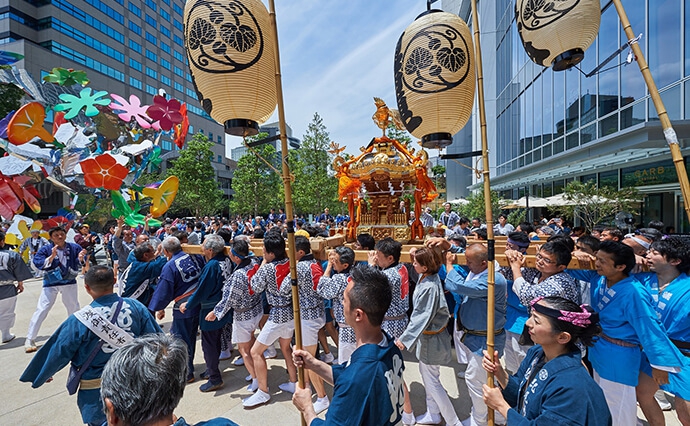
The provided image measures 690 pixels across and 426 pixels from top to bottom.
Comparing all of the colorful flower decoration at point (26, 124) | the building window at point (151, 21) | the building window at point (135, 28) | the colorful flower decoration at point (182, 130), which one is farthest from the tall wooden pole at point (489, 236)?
the building window at point (151, 21)

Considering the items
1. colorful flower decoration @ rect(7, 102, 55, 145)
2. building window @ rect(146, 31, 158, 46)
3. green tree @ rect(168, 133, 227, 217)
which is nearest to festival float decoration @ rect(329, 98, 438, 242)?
colorful flower decoration @ rect(7, 102, 55, 145)

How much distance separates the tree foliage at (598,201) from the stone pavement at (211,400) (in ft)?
33.5

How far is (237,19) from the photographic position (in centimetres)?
246

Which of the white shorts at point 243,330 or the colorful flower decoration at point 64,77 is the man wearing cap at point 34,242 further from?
the white shorts at point 243,330

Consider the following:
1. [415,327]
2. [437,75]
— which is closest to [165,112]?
[437,75]

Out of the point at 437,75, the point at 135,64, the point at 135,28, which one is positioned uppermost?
the point at 135,28

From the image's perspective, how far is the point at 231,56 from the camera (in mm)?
2449

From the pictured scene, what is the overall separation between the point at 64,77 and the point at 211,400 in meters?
9.54

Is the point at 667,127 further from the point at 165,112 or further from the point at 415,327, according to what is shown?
the point at 165,112

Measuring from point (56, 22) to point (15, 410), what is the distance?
1371 inches

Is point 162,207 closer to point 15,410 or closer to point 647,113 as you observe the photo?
A: point 15,410

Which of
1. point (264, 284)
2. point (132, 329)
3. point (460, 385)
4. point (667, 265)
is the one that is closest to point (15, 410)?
point (132, 329)

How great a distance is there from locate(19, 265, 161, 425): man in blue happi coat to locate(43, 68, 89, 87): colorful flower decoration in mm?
8902

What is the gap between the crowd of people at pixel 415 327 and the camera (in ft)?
5.11
